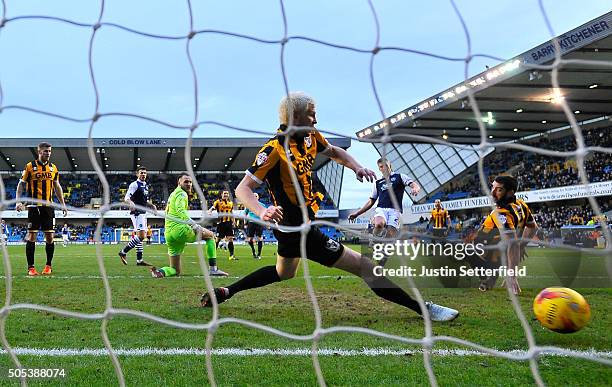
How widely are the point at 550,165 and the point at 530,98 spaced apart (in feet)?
27.0

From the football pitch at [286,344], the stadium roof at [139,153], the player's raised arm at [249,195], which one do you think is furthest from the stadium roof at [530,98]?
the player's raised arm at [249,195]

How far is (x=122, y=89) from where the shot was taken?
3287 millimetres

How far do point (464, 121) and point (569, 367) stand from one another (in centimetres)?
2365

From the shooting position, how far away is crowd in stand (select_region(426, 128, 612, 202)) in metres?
26.9

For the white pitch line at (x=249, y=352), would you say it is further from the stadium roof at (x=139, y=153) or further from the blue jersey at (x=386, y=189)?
the stadium roof at (x=139, y=153)

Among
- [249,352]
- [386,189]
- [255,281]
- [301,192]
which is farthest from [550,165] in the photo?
[249,352]

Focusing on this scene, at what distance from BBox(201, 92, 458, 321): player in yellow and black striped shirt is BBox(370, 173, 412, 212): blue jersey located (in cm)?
405

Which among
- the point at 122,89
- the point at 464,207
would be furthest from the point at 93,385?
the point at 464,207

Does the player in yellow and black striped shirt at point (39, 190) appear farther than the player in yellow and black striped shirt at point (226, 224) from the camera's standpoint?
No

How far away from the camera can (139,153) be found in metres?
36.2

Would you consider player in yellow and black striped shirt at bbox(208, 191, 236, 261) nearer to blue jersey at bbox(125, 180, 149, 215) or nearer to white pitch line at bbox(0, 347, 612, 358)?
blue jersey at bbox(125, 180, 149, 215)

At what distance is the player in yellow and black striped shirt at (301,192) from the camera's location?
3.27 m

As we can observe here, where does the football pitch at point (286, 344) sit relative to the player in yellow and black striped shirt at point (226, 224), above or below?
below

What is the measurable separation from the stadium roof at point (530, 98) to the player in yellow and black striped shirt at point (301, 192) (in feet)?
42.5
